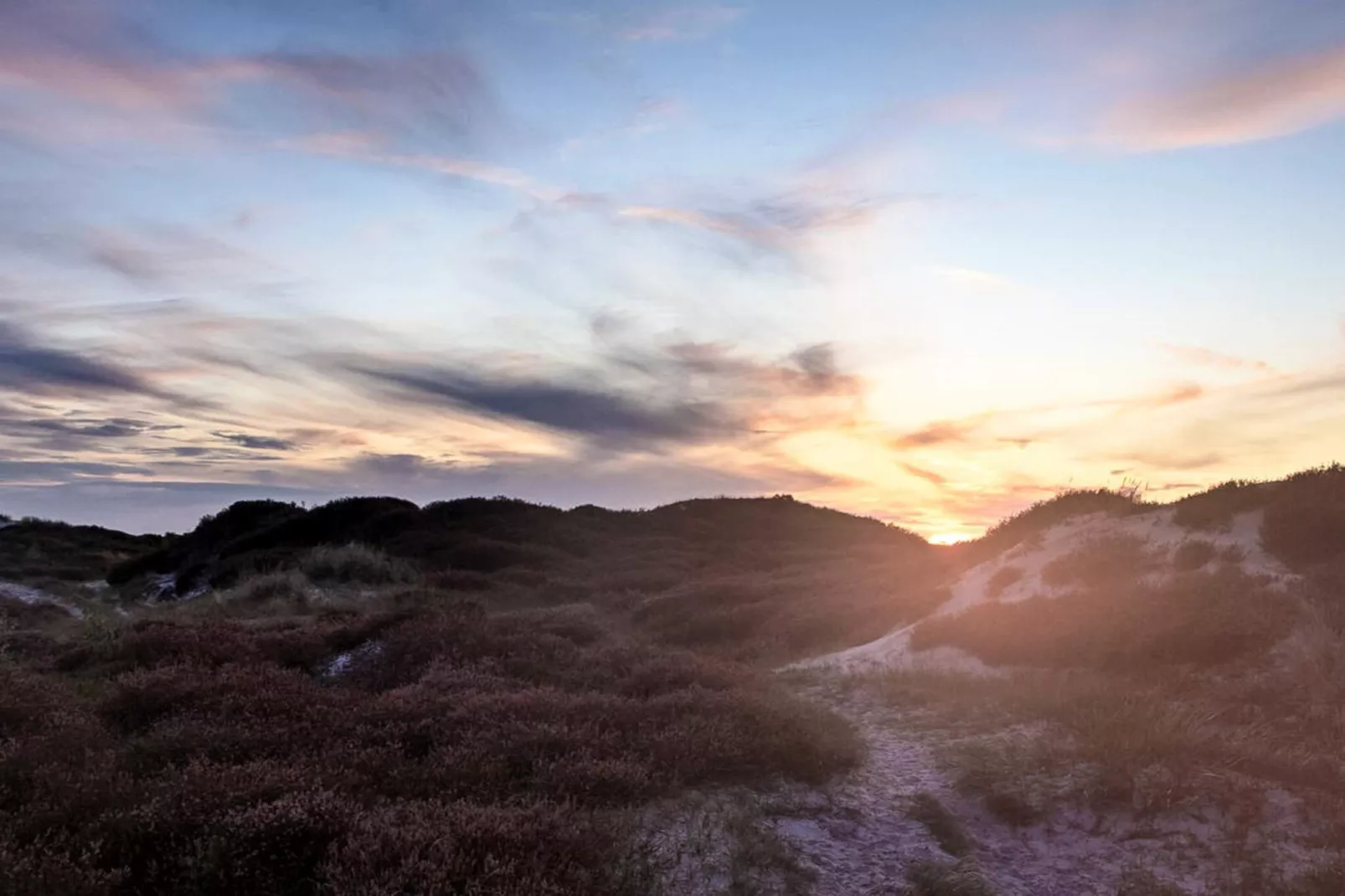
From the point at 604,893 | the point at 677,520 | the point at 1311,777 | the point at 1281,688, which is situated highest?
the point at 677,520

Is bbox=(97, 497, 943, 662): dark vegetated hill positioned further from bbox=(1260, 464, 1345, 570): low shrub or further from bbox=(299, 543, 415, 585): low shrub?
bbox=(1260, 464, 1345, 570): low shrub

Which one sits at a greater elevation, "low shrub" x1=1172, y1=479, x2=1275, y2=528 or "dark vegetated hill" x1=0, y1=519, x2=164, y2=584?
"low shrub" x1=1172, y1=479, x2=1275, y2=528

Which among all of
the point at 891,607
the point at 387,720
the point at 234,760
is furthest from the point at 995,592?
the point at 234,760

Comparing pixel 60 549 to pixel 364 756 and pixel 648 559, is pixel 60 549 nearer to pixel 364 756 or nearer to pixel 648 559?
pixel 648 559

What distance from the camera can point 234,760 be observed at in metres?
8.09

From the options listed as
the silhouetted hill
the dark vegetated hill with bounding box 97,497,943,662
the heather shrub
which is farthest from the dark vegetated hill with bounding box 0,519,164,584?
the heather shrub

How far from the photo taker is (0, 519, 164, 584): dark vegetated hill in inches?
1521

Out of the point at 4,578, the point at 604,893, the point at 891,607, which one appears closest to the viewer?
the point at 604,893

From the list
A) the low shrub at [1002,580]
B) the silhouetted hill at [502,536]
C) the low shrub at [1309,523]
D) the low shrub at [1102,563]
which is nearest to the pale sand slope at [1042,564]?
the low shrub at [1002,580]

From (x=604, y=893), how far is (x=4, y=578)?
40616mm

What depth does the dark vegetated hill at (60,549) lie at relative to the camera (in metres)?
38.6

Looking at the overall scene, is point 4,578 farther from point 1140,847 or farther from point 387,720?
point 1140,847

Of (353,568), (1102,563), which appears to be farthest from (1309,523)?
(353,568)

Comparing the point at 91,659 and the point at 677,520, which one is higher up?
the point at 677,520
